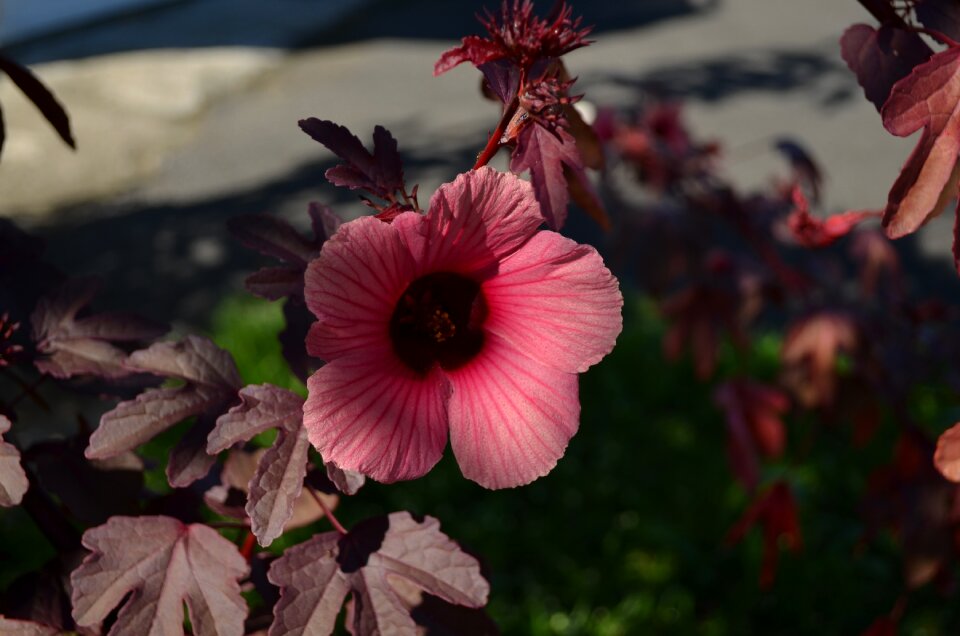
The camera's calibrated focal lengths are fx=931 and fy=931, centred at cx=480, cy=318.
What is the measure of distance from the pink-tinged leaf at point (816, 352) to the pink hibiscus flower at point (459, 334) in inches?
52.4

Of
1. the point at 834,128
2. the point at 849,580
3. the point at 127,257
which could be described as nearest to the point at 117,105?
the point at 127,257

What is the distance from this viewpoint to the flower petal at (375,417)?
625mm

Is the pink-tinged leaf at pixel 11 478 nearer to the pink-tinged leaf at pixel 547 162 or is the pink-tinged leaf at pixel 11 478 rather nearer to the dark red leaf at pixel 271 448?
the dark red leaf at pixel 271 448

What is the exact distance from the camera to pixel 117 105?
6.51 metres

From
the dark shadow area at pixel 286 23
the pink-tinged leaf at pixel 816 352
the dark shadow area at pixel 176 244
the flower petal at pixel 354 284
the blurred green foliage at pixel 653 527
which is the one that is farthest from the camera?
the dark shadow area at pixel 286 23

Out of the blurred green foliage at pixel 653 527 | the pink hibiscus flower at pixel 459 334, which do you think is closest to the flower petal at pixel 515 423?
the pink hibiscus flower at pixel 459 334

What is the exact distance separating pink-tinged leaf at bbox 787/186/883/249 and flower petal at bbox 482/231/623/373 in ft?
1.06

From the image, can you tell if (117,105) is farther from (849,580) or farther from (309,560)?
(309,560)

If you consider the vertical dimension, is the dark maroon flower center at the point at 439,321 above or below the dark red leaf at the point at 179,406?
above

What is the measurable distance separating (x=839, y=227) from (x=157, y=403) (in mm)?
627

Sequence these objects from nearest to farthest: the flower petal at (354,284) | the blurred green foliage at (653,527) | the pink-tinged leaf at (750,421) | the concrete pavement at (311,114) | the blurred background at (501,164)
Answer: the flower petal at (354,284) → the pink-tinged leaf at (750,421) → the blurred green foliage at (653,527) → the blurred background at (501,164) → the concrete pavement at (311,114)

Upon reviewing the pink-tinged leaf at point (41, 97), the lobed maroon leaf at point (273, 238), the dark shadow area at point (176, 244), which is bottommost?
the dark shadow area at point (176, 244)

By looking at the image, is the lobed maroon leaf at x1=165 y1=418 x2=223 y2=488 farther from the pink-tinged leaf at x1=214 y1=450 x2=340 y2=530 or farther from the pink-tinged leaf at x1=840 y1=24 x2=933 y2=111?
the pink-tinged leaf at x1=840 y1=24 x2=933 y2=111

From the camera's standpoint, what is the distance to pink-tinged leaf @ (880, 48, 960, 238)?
0.69 m
